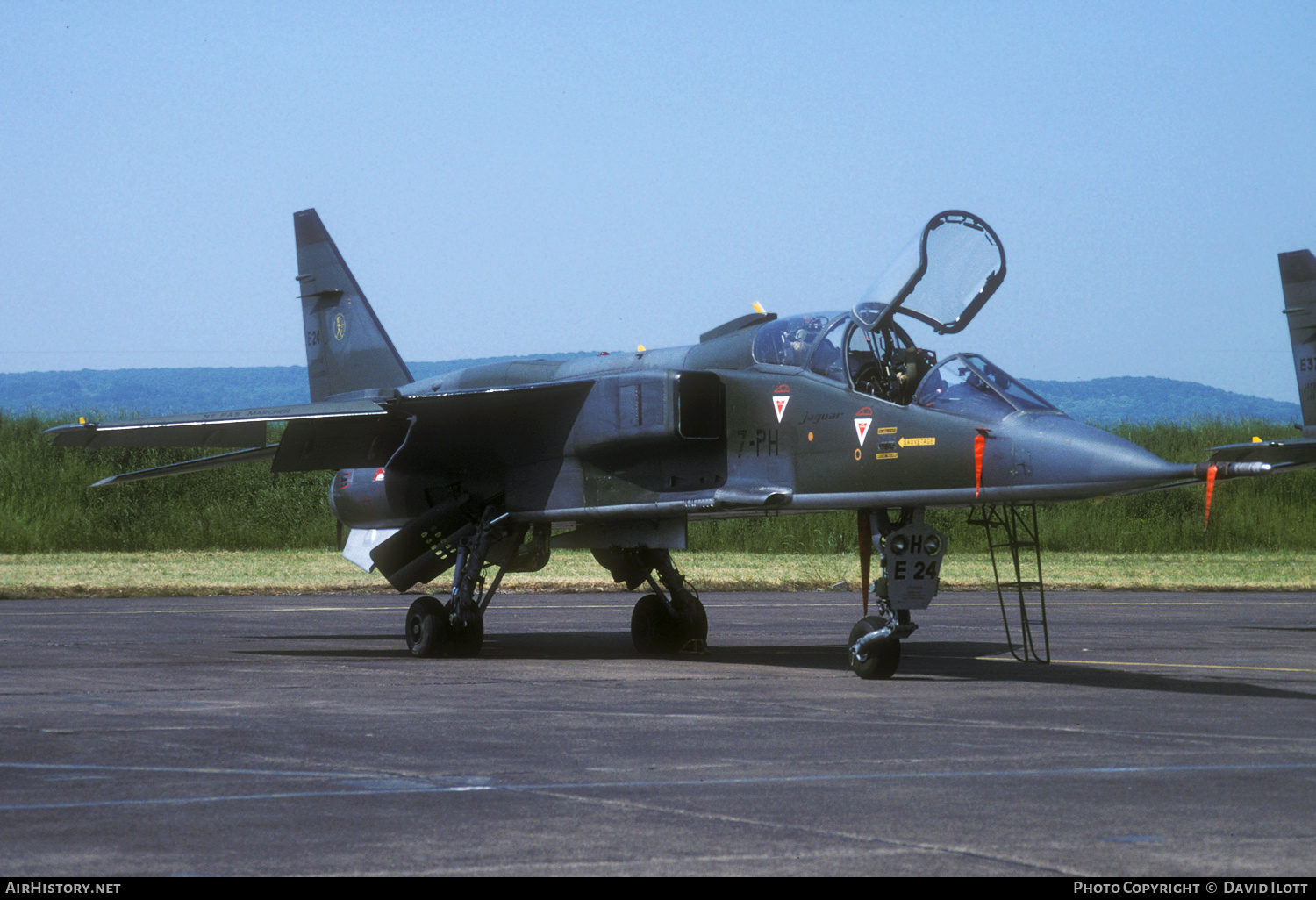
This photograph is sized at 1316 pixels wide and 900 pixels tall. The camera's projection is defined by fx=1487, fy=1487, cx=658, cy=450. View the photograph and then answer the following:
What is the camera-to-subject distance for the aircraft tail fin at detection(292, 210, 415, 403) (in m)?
20.2

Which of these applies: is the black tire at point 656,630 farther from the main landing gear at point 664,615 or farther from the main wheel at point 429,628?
the main wheel at point 429,628

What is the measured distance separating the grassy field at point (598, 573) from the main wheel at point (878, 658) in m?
15.8

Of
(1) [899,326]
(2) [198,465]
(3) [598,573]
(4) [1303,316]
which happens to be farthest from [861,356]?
Answer: (3) [598,573]

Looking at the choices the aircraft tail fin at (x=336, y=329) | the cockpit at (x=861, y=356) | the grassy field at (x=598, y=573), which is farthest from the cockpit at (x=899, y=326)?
the grassy field at (x=598, y=573)

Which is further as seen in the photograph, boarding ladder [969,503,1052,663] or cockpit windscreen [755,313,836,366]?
cockpit windscreen [755,313,836,366]

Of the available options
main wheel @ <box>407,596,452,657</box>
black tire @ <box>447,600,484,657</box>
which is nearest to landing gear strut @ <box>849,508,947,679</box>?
black tire @ <box>447,600,484,657</box>

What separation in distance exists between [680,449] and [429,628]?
3.51 metres

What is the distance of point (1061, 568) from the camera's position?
3312cm

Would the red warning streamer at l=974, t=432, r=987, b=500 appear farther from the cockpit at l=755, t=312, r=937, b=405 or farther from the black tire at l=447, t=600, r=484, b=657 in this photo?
the black tire at l=447, t=600, r=484, b=657

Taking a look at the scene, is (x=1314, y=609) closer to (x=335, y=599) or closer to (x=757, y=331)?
(x=757, y=331)

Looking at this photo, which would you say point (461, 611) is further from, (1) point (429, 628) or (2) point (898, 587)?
(2) point (898, 587)

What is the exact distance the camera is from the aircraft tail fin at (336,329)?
66.3 feet

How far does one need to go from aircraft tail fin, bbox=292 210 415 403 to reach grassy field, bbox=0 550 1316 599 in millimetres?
8576

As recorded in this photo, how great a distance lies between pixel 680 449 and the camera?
15016 mm
